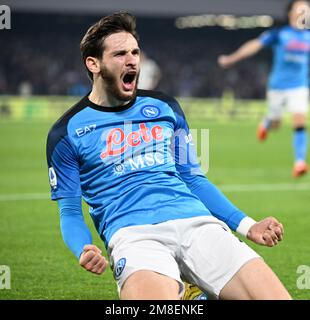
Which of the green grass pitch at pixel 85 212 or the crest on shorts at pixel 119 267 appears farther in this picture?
the green grass pitch at pixel 85 212

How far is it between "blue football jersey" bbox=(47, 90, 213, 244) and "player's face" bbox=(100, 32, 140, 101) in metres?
0.14

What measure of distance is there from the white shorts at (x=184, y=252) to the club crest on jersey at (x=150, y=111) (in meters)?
0.67

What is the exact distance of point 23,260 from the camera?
23.5ft

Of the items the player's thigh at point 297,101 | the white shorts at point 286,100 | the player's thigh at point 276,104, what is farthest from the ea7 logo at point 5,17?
the player's thigh at point 276,104

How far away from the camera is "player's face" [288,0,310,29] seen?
1296 centimetres

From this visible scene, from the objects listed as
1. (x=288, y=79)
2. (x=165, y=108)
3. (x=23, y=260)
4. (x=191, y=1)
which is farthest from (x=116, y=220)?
(x=191, y=1)

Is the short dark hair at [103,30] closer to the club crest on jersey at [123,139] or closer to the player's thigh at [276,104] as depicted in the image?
the club crest on jersey at [123,139]

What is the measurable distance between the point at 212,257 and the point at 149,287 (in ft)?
1.40

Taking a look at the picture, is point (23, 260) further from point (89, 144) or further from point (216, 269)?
point (216, 269)

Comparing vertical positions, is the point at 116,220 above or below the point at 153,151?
below

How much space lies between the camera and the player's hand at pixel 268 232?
4.33 m

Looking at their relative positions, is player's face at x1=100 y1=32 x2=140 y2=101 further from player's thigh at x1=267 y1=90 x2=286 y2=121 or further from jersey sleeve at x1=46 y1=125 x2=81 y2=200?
player's thigh at x1=267 y1=90 x2=286 y2=121

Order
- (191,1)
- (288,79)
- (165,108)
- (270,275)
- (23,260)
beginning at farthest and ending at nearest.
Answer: (191,1), (288,79), (23,260), (165,108), (270,275)
